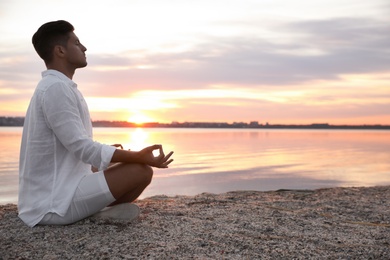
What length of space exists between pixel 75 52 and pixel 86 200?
1265mm

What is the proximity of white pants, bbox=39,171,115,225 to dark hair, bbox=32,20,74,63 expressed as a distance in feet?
3.72

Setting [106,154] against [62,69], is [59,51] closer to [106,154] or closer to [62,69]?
[62,69]

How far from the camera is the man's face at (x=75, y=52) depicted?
3654 millimetres

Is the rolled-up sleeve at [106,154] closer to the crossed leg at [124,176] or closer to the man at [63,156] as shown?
the man at [63,156]

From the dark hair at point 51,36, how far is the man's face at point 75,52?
0.04 m

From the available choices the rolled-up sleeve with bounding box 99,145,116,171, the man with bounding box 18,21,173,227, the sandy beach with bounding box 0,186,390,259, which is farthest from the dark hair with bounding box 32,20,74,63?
the sandy beach with bounding box 0,186,390,259

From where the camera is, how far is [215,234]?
3668 millimetres

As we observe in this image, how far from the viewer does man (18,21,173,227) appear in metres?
3.49

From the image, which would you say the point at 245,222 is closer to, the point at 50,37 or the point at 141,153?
the point at 141,153

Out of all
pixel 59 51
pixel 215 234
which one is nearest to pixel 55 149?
pixel 59 51

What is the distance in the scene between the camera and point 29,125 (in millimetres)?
3691

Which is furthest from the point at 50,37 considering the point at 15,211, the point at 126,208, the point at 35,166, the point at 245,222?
the point at 245,222

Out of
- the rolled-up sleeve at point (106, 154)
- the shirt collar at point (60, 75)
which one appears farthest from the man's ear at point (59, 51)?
the rolled-up sleeve at point (106, 154)

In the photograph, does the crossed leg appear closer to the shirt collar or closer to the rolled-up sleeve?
the rolled-up sleeve
